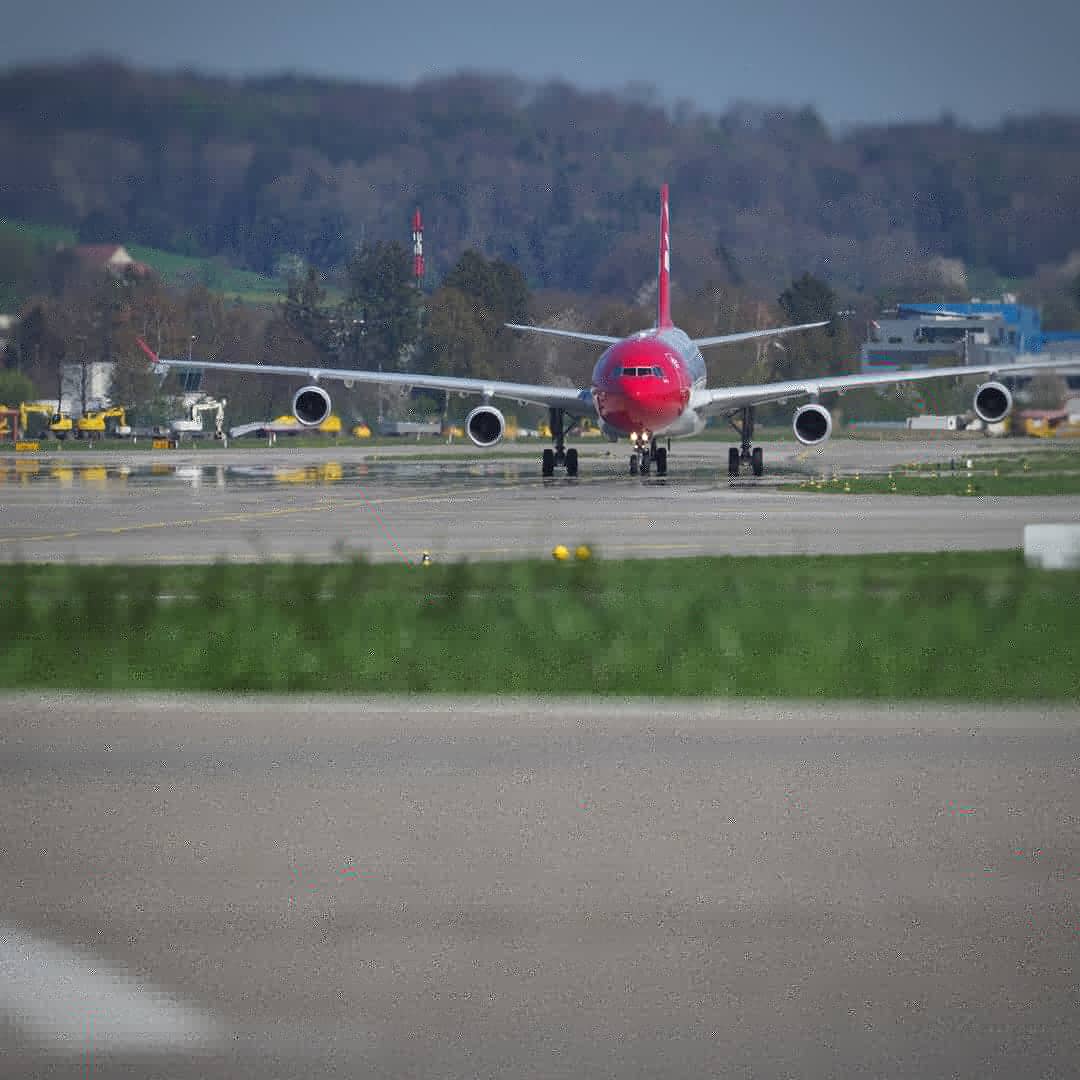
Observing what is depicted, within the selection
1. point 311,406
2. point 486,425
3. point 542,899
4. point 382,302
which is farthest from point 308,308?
point 542,899

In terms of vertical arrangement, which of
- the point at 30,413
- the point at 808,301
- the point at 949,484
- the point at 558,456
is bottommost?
the point at 949,484

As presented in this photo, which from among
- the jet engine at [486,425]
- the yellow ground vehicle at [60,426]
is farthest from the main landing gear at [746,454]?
the yellow ground vehicle at [60,426]

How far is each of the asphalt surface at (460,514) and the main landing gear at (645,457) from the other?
16.9 inches

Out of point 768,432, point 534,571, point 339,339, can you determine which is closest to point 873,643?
point 534,571

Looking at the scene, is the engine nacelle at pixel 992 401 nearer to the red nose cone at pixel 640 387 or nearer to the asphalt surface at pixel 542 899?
the red nose cone at pixel 640 387

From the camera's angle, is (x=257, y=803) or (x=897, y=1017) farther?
(x=257, y=803)

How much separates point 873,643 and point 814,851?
8.11m

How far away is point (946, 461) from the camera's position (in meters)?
62.9

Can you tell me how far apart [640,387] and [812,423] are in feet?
21.1

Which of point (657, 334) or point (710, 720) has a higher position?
point (657, 334)

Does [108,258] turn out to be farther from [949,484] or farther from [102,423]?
[949,484]

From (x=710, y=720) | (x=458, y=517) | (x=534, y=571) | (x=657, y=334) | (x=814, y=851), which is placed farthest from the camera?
(x=657, y=334)

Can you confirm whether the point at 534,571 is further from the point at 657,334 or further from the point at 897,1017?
the point at 657,334

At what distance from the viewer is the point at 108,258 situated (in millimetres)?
125000
